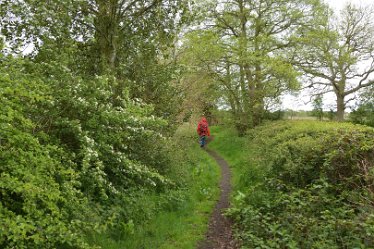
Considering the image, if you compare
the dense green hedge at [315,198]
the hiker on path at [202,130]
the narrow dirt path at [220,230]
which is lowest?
the narrow dirt path at [220,230]

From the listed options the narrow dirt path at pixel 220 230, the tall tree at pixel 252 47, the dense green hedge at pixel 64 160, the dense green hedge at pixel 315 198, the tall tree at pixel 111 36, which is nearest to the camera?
the dense green hedge at pixel 64 160

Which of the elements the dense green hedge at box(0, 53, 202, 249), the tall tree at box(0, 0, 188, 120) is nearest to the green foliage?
the dense green hedge at box(0, 53, 202, 249)

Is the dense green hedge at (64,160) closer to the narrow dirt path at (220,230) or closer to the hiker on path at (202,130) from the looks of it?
the narrow dirt path at (220,230)

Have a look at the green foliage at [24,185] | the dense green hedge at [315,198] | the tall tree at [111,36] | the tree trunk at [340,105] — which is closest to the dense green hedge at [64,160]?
the green foliage at [24,185]

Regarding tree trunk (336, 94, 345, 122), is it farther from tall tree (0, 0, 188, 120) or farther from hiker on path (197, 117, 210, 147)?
tall tree (0, 0, 188, 120)

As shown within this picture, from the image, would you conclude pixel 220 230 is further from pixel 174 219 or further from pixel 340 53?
pixel 340 53

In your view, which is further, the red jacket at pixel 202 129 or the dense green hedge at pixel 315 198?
the red jacket at pixel 202 129

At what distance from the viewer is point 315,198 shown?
6.70 m

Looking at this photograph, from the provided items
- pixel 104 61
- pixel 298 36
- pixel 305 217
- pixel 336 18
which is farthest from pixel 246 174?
pixel 336 18

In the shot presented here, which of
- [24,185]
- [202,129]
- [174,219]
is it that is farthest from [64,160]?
[202,129]

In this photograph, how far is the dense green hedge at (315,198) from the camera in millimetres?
5395

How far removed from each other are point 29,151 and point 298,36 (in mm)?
20302

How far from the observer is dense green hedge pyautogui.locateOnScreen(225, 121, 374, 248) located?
5395 millimetres

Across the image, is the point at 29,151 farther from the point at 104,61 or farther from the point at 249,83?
the point at 249,83
